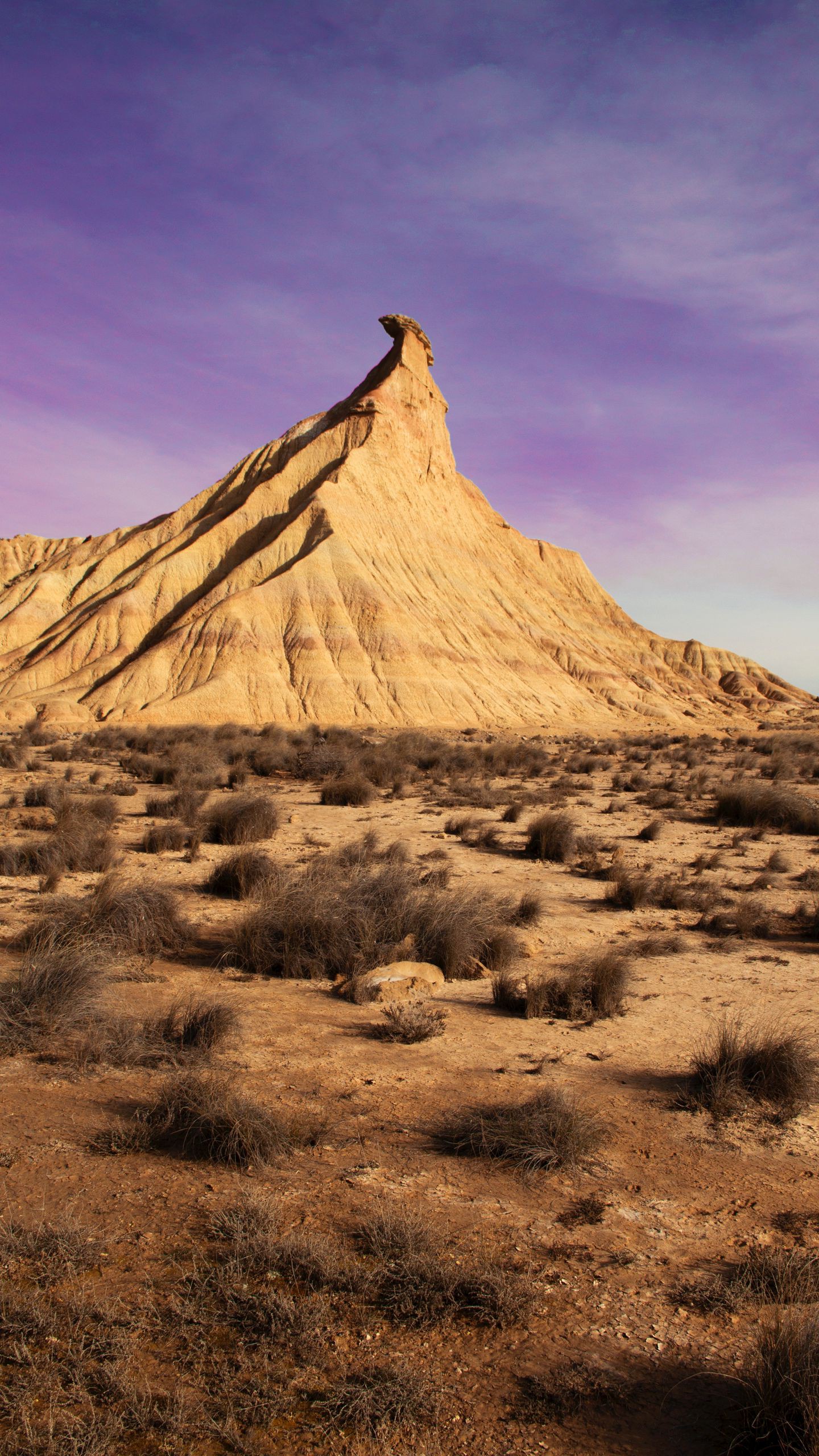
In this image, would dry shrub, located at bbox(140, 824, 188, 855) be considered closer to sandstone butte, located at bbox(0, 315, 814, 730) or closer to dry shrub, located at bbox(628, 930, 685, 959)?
dry shrub, located at bbox(628, 930, 685, 959)

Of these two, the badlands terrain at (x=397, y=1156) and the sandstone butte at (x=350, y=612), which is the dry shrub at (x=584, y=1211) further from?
the sandstone butte at (x=350, y=612)

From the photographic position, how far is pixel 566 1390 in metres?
3.27

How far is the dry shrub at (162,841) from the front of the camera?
13227 mm

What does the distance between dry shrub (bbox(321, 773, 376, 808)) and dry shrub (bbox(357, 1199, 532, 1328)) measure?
14563mm

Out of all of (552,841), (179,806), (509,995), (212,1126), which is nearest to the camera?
(212,1126)

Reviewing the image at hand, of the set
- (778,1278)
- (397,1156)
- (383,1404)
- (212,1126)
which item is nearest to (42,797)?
(212,1126)

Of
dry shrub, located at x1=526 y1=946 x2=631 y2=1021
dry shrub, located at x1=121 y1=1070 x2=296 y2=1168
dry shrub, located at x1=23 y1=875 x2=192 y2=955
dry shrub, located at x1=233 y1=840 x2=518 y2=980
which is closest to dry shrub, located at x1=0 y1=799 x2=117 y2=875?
dry shrub, located at x1=23 y1=875 x2=192 y2=955

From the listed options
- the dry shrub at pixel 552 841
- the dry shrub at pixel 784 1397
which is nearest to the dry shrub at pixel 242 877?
the dry shrub at pixel 552 841

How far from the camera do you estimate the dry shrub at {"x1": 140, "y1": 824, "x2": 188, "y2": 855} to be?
1323 centimetres

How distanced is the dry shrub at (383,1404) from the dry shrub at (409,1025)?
3.41 meters

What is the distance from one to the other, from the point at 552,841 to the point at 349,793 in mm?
6189

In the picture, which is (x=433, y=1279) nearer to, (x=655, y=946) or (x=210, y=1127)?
(x=210, y=1127)

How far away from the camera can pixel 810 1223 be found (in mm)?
4406

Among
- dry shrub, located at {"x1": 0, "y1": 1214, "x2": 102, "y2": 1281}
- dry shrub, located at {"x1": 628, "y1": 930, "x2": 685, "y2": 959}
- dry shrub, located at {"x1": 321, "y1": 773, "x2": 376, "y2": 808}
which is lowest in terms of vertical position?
dry shrub, located at {"x1": 0, "y1": 1214, "x2": 102, "y2": 1281}
